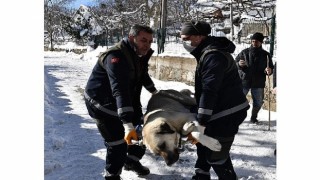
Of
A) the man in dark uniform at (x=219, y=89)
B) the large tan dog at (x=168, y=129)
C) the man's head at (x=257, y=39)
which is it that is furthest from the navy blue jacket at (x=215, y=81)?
the man's head at (x=257, y=39)

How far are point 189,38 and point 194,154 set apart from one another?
5.16 feet

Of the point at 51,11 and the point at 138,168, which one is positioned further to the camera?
the point at 51,11

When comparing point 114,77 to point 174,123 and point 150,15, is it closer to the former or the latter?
point 174,123

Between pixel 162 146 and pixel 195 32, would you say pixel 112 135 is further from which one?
pixel 195 32

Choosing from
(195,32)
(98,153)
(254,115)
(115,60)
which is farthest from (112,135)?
(254,115)

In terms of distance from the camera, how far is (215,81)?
214 centimetres

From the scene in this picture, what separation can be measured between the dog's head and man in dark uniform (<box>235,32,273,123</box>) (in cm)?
274

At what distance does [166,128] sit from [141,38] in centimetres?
69

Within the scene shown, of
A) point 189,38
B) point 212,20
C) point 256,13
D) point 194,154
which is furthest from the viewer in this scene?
point 212,20

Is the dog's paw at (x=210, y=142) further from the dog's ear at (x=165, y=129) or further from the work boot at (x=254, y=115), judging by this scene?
the work boot at (x=254, y=115)

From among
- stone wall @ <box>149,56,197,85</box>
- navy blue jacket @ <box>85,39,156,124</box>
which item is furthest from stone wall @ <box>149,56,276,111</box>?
navy blue jacket @ <box>85,39,156,124</box>

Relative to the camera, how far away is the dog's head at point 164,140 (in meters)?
2.13
